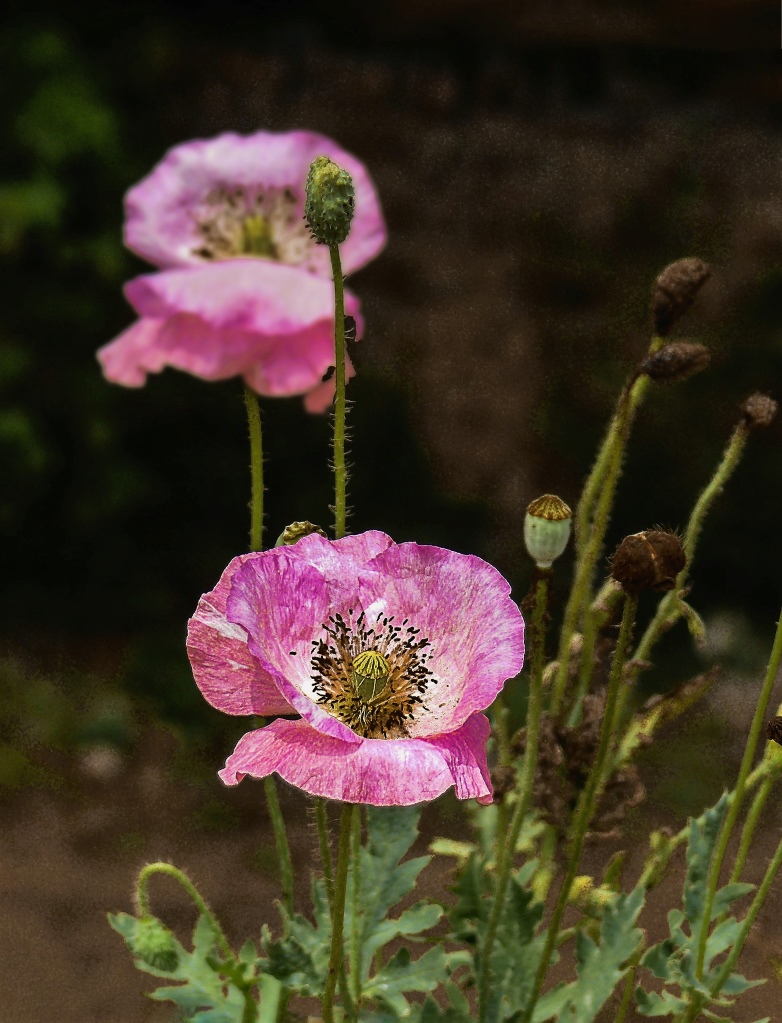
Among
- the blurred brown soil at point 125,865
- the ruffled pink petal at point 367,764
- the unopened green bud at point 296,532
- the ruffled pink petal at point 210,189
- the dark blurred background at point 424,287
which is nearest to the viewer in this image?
the ruffled pink petal at point 367,764

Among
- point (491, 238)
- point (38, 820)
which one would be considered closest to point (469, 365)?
point (491, 238)

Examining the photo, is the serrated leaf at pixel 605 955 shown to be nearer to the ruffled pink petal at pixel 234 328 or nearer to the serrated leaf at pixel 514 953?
the serrated leaf at pixel 514 953

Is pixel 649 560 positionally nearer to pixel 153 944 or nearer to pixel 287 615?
pixel 287 615

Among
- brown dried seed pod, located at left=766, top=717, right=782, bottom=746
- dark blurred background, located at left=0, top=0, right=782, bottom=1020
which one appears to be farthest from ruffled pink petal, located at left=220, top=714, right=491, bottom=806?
dark blurred background, located at left=0, top=0, right=782, bottom=1020

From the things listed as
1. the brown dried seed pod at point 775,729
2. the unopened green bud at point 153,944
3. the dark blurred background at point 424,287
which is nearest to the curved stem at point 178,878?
the unopened green bud at point 153,944

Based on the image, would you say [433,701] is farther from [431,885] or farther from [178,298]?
[431,885]

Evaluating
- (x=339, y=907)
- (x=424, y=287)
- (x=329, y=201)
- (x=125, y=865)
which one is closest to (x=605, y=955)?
(x=339, y=907)
